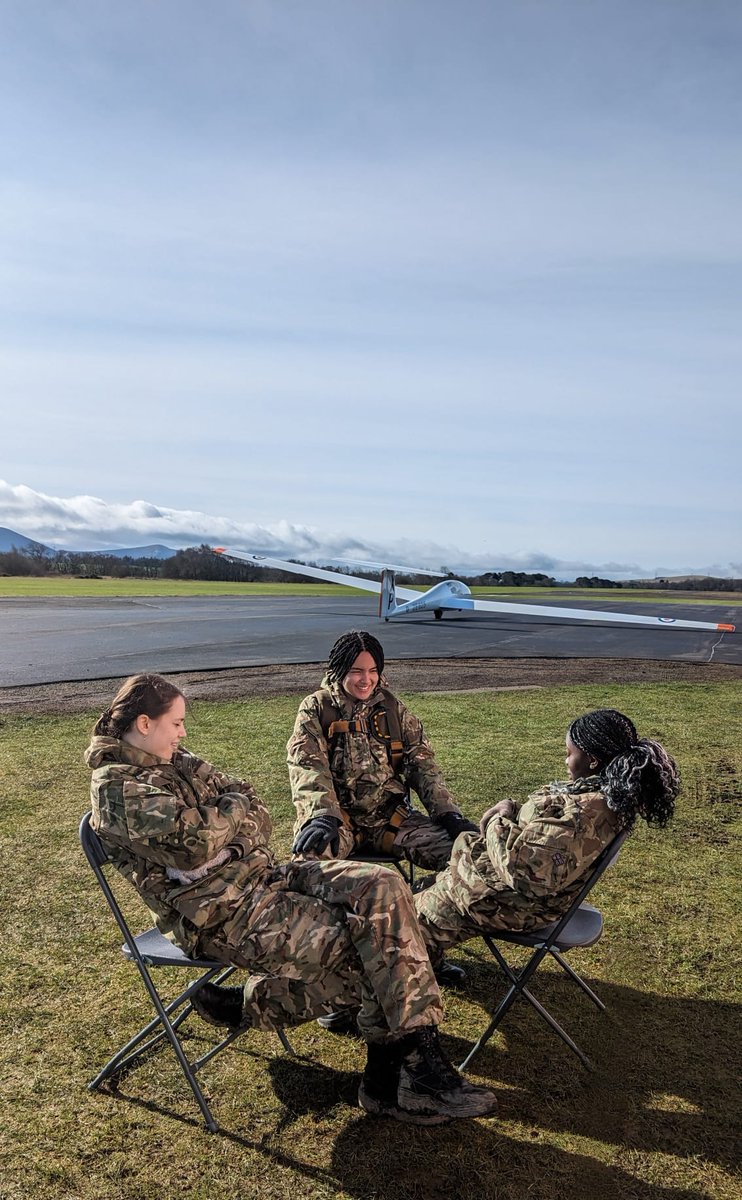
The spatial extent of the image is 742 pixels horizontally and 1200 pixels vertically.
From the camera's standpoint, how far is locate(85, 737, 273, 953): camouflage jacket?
10.3 ft

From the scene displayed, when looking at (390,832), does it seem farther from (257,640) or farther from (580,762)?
(257,640)

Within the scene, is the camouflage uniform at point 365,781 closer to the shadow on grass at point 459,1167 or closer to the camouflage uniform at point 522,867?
the camouflage uniform at point 522,867

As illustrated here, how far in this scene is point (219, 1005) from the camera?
3.54m

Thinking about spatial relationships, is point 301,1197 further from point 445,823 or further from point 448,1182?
point 445,823

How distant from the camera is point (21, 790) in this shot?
8273 mm

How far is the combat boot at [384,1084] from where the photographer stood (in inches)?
131

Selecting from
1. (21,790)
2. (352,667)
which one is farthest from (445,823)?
(21,790)

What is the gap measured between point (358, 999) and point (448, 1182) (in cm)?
69

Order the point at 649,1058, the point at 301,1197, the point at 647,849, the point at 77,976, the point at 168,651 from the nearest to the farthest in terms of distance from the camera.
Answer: the point at 301,1197, the point at 649,1058, the point at 77,976, the point at 647,849, the point at 168,651

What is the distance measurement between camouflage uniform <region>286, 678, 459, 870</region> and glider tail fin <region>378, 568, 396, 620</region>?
94.6 feet

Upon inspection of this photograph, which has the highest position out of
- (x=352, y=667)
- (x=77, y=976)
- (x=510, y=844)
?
(x=352, y=667)

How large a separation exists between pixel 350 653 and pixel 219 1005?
1.97 m

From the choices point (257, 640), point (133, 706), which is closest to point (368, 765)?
point (133, 706)

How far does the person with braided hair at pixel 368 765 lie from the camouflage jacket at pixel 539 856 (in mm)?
913
